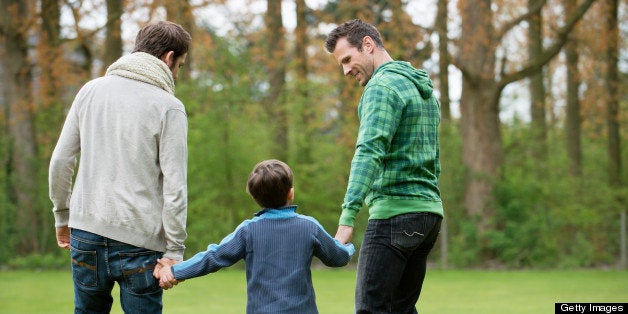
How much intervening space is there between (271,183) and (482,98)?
11734 mm

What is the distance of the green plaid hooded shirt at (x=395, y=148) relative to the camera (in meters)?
3.46

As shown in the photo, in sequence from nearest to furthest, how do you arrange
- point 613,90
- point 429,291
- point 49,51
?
point 429,291 → point 49,51 → point 613,90

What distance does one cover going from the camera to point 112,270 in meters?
3.30

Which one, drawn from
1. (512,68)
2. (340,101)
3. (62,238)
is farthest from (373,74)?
(512,68)

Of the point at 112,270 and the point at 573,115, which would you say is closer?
the point at 112,270

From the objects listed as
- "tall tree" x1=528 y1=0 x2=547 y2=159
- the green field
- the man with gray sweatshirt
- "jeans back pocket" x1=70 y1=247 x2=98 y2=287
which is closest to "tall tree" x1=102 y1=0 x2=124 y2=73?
the green field

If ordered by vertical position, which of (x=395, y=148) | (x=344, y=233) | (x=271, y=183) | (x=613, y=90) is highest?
(x=613, y=90)

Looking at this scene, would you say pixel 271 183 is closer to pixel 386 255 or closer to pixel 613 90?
pixel 386 255

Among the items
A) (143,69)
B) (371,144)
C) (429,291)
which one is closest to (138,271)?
(143,69)

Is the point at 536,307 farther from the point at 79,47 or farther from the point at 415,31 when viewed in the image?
the point at 79,47

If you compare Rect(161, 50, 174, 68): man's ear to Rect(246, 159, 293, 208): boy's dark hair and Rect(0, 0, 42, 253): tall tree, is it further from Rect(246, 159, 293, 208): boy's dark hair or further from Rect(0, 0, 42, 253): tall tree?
Rect(0, 0, 42, 253): tall tree

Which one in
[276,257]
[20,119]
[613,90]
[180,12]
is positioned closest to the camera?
[276,257]

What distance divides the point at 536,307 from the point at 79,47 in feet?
41.8

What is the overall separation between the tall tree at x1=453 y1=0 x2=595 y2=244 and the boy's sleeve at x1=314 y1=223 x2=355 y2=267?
446 inches
